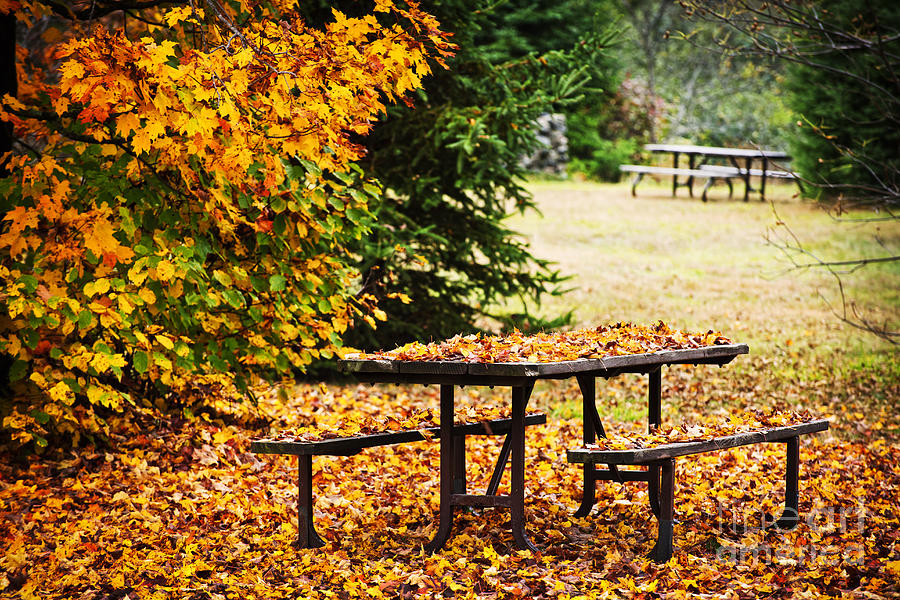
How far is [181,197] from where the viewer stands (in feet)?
16.7

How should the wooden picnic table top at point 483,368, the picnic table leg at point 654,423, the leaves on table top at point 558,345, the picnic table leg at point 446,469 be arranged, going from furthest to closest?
the picnic table leg at point 654,423
the picnic table leg at point 446,469
the leaves on table top at point 558,345
the wooden picnic table top at point 483,368

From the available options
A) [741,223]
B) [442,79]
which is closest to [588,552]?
[442,79]

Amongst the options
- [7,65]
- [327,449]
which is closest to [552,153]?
[7,65]

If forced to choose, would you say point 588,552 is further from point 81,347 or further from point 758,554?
point 81,347

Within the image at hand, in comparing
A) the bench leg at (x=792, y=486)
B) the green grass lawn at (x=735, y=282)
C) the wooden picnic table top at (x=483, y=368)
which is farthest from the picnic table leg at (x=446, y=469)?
the green grass lawn at (x=735, y=282)

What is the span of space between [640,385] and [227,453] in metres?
4.20

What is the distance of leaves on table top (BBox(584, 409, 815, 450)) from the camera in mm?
4168

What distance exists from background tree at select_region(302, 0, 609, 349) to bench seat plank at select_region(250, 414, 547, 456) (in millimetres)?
3122

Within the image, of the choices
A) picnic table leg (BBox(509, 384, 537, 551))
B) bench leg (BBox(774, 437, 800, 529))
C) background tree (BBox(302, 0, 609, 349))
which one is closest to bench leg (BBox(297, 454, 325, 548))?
picnic table leg (BBox(509, 384, 537, 551))

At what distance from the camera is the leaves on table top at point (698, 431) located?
4.17 m

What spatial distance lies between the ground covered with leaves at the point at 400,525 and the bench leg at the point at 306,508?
69mm

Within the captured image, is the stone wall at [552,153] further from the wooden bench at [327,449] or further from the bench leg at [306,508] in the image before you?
the bench leg at [306,508]

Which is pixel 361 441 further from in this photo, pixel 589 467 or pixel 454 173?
pixel 454 173

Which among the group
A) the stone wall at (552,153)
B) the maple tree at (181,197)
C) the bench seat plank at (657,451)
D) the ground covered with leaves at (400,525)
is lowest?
the ground covered with leaves at (400,525)
